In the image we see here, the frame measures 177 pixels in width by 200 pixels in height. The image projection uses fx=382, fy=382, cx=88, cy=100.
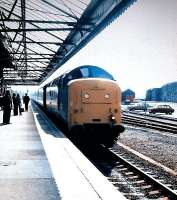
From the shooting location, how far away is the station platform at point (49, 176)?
19.1 feet

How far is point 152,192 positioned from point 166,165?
12.0ft

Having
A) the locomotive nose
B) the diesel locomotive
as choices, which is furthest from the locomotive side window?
the locomotive nose

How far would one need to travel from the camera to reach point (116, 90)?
14.7 meters

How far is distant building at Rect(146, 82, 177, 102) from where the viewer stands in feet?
380

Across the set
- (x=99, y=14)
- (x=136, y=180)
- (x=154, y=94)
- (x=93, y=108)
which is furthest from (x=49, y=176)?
(x=154, y=94)

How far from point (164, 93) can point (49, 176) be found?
393ft

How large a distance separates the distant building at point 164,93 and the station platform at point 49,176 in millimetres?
106110

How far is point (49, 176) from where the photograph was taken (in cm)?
715

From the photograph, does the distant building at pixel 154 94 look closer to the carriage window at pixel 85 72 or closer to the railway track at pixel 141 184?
the carriage window at pixel 85 72

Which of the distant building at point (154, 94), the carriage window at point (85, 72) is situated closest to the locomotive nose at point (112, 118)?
the carriage window at point (85, 72)

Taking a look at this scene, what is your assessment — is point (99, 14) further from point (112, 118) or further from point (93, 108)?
point (112, 118)

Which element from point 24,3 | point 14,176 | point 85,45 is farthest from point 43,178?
point 85,45

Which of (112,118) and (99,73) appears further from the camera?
(99,73)

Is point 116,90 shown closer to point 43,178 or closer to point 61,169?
point 61,169
